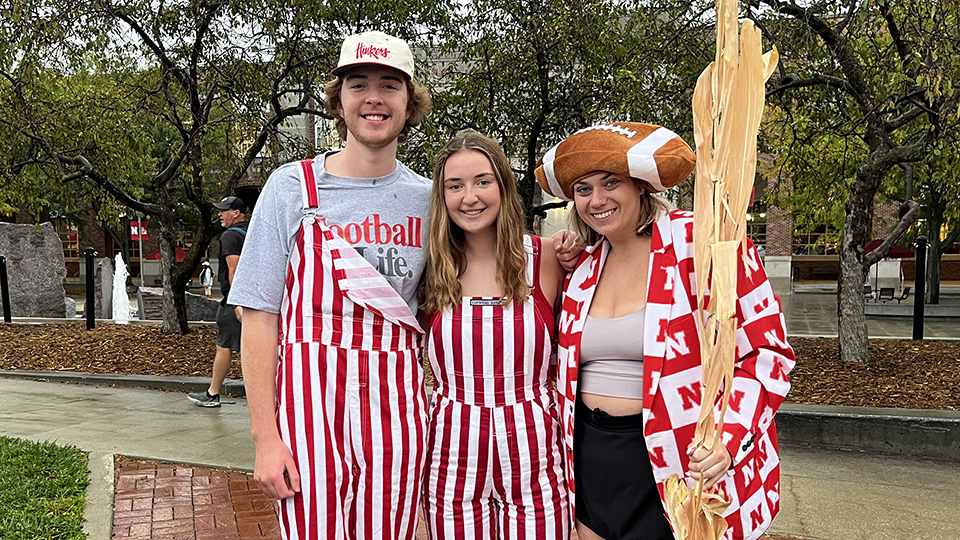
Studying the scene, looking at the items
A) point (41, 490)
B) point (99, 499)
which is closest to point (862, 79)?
point (99, 499)

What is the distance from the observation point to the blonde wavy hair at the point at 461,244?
235 centimetres

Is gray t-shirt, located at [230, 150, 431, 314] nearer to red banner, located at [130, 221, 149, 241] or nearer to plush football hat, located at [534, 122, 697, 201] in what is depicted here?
plush football hat, located at [534, 122, 697, 201]

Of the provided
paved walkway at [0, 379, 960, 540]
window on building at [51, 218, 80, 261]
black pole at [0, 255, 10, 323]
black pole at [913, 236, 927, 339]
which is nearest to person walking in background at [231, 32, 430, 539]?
paved walkway at [0, 379, 960, 540]

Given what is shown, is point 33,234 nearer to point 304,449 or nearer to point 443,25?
point 443,25

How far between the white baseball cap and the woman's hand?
1397mm

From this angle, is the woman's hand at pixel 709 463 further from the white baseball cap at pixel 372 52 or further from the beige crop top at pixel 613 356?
the white baseball cap at pixel 372 52

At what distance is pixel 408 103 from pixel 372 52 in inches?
10.4

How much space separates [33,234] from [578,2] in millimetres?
12794

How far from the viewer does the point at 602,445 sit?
86.2 inches

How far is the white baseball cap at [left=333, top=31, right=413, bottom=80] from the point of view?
2.27 meters

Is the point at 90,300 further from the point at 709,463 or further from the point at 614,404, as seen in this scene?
the point at 709,463

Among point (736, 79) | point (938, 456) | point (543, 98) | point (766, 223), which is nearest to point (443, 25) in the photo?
point (543, 98)

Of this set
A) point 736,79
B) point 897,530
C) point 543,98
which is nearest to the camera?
point 736,79

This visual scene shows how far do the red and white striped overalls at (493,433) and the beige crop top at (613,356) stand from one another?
23 cm
